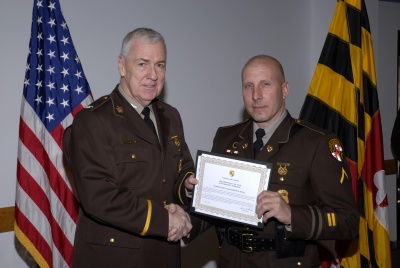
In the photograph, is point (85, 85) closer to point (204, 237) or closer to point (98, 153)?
point (98, 153)

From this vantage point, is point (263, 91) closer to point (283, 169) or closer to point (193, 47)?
point (283, 169)

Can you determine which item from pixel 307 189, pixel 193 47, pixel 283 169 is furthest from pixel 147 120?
pixel 193 47

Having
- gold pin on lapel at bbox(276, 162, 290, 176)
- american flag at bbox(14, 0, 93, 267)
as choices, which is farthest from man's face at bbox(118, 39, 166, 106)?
american flag at bbox(14, 0, 93, 267)

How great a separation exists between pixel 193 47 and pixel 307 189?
200 cm

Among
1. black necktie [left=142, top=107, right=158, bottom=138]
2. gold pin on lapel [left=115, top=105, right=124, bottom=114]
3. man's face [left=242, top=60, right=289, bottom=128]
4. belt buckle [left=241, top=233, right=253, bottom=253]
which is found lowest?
belt buckle [left=241, top=233, right=253, bottom=253]

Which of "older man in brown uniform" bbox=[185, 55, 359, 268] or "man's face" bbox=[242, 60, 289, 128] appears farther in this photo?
"man's face" bbox=[242, 60, 289, 128]

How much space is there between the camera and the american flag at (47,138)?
297 centimetres

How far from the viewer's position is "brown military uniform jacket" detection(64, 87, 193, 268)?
84.8 inches

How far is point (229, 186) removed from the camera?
2203 mm

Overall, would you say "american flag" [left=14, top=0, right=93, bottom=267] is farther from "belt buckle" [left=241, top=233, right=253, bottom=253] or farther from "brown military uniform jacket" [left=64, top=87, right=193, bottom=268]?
"belt buckle" [left=241, top=233, right=253, bottom=253]

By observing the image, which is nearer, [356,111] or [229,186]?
[229,186]

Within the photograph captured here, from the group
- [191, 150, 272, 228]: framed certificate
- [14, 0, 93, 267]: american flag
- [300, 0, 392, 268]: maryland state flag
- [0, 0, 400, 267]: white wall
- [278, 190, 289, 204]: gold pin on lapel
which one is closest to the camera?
[191, 150, 272, 228]: framed certificate

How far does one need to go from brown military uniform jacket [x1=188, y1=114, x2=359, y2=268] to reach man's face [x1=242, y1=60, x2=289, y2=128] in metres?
0.10

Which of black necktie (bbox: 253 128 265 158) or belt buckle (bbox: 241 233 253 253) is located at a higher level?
black necktie (bbox: 253 128 265 158)
